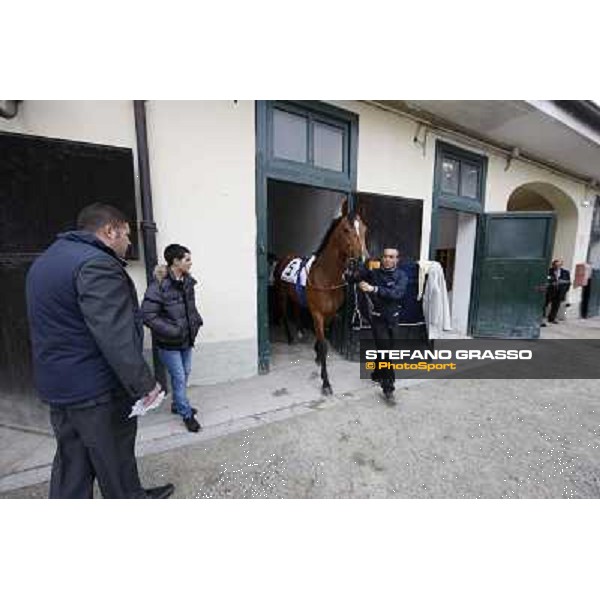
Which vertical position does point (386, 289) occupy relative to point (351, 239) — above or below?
below

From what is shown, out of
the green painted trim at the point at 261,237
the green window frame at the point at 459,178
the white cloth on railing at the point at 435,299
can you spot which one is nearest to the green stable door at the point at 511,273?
the green window frame at the point at 459,178

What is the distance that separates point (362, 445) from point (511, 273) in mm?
5242

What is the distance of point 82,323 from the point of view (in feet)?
4.84

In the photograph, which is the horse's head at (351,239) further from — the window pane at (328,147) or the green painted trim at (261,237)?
the window pane at (328,147)

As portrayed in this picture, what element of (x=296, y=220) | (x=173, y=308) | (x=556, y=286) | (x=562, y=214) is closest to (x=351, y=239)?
(x=173, y=308)

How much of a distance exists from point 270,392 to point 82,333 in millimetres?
2351


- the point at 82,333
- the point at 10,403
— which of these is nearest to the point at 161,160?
the point at 82,333

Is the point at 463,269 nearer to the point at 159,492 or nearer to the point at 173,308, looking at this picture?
the point at 173,308

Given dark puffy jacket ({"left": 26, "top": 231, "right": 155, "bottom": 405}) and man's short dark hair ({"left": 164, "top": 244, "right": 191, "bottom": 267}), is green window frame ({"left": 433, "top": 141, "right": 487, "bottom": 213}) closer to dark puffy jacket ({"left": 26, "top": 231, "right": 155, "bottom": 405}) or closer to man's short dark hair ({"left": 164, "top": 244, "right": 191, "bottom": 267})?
man's short dark hair ({"left": 164, "top": 244, "right": 191, "bottom": 267})

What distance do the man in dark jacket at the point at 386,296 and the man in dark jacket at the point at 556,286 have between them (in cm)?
690

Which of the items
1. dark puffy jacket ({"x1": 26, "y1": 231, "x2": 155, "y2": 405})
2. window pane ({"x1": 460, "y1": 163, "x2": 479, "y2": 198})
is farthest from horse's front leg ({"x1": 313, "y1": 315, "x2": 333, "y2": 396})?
window pane ({"x1": 460, "y1": 163, "x2": 479, "y2": 198})

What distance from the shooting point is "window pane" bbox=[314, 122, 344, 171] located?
399 centimetres

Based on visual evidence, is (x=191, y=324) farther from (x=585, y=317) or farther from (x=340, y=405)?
(x=585, y=317)

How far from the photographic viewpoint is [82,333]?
4.86 feet
